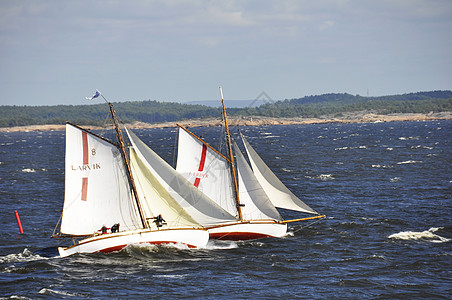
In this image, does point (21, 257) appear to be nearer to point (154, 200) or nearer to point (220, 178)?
point (154, 200)

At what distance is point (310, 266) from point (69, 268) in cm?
1451

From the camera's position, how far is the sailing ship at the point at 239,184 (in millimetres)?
40750

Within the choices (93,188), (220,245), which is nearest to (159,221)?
(220,245)

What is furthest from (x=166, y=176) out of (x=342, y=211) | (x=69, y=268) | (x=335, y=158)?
(x=335, y=158)

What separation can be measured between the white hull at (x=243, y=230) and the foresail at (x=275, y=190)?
1.82 m

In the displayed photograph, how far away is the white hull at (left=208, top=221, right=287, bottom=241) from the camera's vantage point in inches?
1574

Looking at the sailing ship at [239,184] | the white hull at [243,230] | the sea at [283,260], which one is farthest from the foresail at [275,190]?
the sea at [283,260]

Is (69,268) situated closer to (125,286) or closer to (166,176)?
(125,286)

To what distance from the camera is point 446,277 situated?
3228 centimetres

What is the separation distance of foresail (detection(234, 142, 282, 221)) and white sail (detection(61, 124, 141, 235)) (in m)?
7.63

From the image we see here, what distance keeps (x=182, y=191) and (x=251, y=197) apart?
5.16m

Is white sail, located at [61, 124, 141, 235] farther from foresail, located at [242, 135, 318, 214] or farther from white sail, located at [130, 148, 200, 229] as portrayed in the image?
foresail, located at [242, 135, 318, 214]

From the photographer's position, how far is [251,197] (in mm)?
41219

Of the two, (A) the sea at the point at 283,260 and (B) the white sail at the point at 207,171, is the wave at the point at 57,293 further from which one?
(B) the white sail at the point at 207,171
